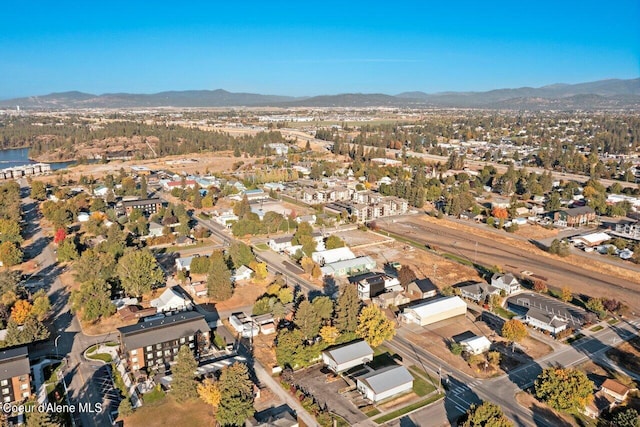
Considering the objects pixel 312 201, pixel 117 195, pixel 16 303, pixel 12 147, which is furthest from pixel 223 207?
pixel 12 147

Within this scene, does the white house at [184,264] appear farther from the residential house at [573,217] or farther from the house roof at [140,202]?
the residential house at [573,217]

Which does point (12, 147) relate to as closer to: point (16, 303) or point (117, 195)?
point (117, 195)

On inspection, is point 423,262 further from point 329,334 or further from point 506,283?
point 329,334

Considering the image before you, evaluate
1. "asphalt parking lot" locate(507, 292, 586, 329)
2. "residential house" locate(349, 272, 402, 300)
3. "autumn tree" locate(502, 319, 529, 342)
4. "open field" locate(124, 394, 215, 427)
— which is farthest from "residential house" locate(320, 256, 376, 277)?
"open field" locate(124, 394, 215, 427)

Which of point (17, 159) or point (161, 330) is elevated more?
point (161, 330)

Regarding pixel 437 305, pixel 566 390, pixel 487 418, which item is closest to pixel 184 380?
pixel 487 418

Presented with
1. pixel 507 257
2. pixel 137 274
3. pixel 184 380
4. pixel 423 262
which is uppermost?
pixel 137 274
